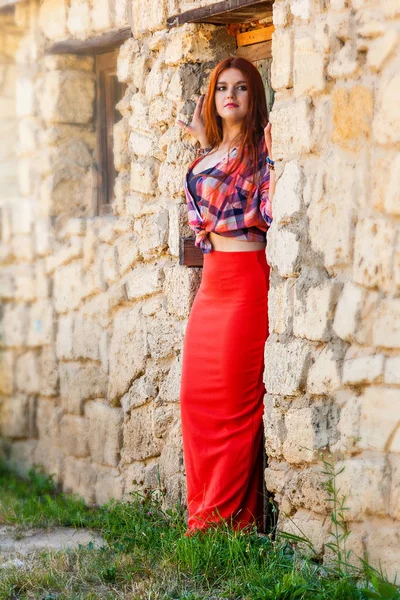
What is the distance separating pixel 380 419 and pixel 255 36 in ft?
6.96

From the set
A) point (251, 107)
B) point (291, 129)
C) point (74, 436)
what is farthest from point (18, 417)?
point (291, 129)

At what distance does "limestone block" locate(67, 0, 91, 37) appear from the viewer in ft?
19.8

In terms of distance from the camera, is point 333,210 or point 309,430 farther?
point 309,430

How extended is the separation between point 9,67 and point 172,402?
3.01m

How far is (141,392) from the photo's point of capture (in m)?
5.52

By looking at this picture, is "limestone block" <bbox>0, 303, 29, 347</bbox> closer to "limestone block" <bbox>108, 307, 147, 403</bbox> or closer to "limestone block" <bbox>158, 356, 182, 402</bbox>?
"limestone block" <bbox>108, 307, 147, 403</bbox>

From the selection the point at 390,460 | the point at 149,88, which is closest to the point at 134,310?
the point at 149,88

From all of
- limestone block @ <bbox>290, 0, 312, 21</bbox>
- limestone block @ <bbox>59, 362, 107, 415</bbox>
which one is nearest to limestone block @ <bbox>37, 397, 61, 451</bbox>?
limestone block @ <bbox>59, 362, 107, 415</bbox>

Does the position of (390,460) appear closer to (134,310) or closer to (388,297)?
(388,297)

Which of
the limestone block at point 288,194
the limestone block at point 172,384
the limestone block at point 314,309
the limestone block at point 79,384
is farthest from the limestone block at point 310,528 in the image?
the limestone block at point 79,384

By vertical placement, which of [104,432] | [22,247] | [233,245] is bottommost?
[104,432]

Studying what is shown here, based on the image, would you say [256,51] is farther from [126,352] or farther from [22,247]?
[22,247]

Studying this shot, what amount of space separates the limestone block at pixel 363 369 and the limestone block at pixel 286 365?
9.6 inches

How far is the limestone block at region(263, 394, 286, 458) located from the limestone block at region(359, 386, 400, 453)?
1.64 ft
